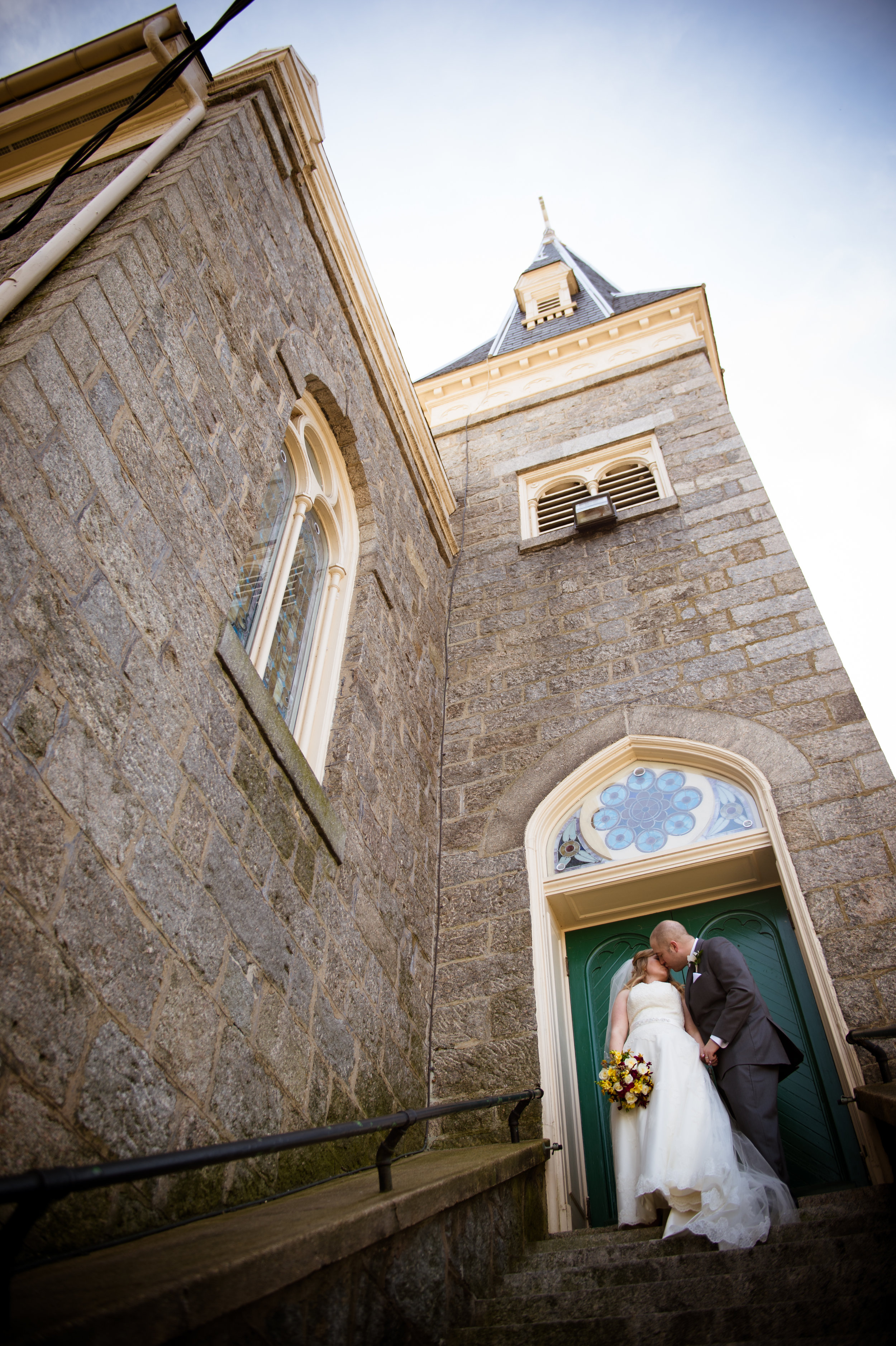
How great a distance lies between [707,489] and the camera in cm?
812

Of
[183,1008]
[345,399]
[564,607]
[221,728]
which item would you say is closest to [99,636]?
[221,728]

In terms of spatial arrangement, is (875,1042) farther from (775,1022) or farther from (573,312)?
(573,312)

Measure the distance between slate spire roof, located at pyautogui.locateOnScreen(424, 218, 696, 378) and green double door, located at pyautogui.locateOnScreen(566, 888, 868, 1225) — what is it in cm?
833

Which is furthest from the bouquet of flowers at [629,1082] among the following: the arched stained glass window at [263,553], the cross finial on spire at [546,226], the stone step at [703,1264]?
the cross finial on spire at [546,226]

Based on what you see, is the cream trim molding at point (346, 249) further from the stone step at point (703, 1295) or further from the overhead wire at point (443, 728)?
the stone step at point (703, 1295)

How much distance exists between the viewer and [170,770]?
10.9 feet

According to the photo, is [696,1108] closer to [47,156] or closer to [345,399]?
[345,399]

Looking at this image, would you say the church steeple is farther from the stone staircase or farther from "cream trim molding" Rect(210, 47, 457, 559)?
the stone staircase

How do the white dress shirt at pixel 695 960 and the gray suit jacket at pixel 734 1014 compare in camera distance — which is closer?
the gray suit jacket at pixel 734 1014

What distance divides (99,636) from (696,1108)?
3.30 meters

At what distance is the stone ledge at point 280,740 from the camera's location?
3959mm

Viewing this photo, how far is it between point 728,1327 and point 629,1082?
163 cm

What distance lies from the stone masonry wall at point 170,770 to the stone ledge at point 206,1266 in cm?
37

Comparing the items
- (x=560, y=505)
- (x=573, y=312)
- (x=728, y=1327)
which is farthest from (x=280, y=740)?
(x=573, y=312)
